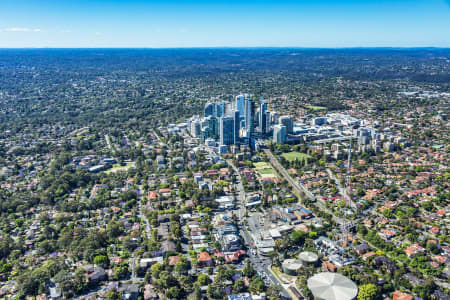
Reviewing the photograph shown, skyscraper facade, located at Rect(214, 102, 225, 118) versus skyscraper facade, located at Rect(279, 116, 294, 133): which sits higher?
skyscraper facade, located at Rect(214, 102, 225, 118)

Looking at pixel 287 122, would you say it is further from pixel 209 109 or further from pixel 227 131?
pixel 209 109

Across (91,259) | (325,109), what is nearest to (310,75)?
(325,109)

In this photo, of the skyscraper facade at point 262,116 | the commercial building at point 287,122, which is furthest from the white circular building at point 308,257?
the skyscraper facade at point 262,116

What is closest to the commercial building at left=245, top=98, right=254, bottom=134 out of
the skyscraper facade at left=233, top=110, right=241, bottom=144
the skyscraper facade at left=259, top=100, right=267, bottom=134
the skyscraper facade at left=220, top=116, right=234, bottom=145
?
the skyscraper facade at left=259, top=100, right=267, bottom=134

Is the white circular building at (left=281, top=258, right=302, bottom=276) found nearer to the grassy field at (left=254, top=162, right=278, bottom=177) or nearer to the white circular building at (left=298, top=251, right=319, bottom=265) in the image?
the white circular building at (left=298, top=251, right=319, bottom=265)

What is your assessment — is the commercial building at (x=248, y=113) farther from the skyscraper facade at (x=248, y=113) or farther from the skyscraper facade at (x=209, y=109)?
the skyscraper facade at (x=209, y=109)

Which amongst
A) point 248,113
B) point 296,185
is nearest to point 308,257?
point 296,185
